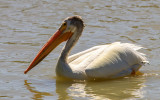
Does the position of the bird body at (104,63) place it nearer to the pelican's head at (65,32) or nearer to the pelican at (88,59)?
the pelican at (88,59)

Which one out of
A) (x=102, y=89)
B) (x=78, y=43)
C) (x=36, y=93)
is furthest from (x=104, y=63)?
(x=78, y=43)

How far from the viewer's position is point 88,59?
6.72 m

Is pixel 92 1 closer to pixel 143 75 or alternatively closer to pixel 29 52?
pixel 29 52

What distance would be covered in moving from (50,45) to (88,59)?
0.63m

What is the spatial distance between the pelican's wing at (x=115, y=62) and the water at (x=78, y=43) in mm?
133

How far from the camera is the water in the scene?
6137 millimetres

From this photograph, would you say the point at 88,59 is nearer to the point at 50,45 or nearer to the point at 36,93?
the point at 50,45

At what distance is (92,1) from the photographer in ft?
41.6

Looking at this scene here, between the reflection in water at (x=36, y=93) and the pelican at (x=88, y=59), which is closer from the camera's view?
the reflection in water at (x=36, y=93)

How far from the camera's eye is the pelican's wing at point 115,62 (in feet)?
21.6

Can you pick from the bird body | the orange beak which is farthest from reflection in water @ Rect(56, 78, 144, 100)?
the orange beak

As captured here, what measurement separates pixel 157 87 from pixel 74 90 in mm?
1155

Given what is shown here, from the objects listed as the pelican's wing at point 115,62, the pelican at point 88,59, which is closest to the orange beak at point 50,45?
the pelican at point 88,59

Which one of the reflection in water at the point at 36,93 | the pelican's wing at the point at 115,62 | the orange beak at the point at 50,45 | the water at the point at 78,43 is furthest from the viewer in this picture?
the orange beak at the point at 50,45
